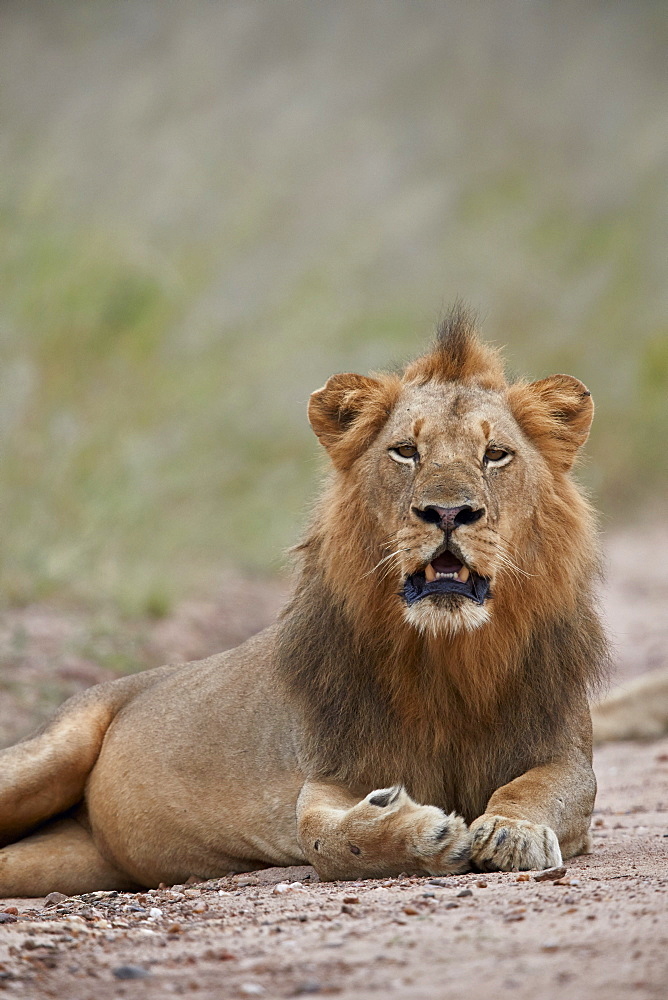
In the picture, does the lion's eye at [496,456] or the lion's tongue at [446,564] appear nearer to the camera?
the lion's tongue at [446,564]

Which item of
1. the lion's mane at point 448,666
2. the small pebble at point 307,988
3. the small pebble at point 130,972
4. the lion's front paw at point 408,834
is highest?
the lion's mane at point 448,666

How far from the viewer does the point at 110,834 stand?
5.36m

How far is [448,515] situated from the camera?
→ 409 cm

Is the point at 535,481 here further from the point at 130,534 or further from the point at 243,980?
the point at 130,534

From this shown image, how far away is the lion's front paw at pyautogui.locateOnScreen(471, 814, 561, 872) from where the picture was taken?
13.1ft

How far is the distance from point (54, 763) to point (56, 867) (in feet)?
1.31

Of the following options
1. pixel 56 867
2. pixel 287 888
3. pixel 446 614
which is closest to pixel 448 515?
pixel 446 614

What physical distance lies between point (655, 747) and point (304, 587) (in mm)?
3760

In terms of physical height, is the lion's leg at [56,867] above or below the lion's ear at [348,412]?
below

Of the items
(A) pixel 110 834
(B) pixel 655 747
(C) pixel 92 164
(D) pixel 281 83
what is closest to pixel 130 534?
(B) pixel 655 747

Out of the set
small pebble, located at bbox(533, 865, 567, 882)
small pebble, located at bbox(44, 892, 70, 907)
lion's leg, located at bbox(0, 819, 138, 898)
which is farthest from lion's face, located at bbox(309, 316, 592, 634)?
lion's leg, located at bbox(0, 819, 138, 898)

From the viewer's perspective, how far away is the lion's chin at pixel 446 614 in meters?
4.19

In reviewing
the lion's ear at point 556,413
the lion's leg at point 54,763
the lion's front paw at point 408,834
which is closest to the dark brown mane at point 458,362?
the lion's ear at point 556,413

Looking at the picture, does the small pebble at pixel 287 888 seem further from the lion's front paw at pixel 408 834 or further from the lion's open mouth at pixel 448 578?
the lion's open mouth at pixel 448 578
